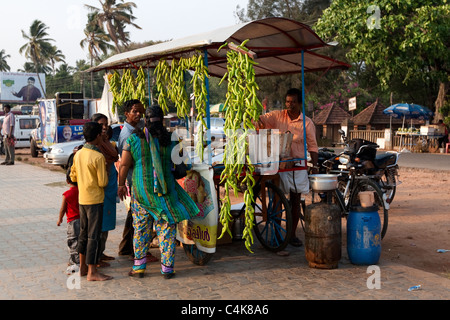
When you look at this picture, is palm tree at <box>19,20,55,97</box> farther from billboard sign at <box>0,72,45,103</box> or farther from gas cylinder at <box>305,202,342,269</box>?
gas cylinder at <box>305,202,342,269</box>

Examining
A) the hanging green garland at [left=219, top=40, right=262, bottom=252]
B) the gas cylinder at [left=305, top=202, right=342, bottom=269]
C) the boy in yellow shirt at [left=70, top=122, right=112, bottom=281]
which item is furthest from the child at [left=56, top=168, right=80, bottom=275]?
the gas cylinder at [left=305, top=202, right=342, bottom=269]

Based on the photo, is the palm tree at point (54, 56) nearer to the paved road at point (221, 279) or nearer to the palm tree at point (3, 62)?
the palm tree at point (3, 62)

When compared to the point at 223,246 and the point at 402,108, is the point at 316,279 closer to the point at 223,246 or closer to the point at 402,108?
the point at 223,246

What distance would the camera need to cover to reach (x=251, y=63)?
516 centimetres

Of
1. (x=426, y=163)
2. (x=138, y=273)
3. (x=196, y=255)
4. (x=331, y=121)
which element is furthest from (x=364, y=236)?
(x=331, y=121)

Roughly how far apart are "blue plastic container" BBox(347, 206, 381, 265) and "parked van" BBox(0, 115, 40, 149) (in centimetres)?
2231

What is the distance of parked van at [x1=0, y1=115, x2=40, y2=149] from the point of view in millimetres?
24938

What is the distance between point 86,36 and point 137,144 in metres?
46.1

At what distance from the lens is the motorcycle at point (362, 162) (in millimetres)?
7875

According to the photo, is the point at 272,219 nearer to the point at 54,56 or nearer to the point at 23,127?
the point at 23,127

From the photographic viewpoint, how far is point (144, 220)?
5211 mm

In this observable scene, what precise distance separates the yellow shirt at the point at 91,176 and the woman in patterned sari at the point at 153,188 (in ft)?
0.64
